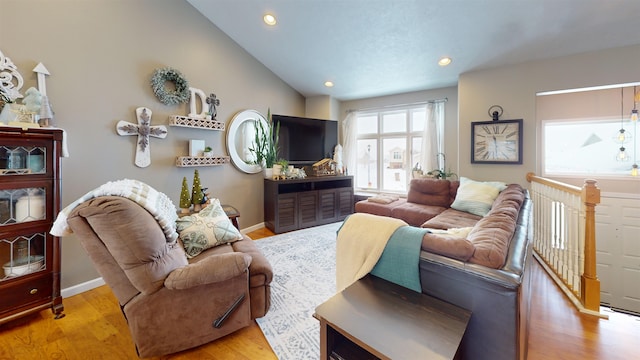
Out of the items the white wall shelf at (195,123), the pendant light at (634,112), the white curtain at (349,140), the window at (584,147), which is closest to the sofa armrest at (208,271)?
the white wall shelf at (195,123)

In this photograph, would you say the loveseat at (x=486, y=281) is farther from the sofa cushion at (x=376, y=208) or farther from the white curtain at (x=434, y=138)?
the white curtain at (x=434, y=138)

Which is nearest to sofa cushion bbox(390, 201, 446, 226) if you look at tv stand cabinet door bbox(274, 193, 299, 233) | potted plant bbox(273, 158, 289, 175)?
tv stand cabinet door bbox(274, 193, 299, 233)

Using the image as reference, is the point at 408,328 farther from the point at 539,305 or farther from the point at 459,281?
the point at 539,305

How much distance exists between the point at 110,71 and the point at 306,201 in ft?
9.66

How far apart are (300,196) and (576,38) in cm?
400

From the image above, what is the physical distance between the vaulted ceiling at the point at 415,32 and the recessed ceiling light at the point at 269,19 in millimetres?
54

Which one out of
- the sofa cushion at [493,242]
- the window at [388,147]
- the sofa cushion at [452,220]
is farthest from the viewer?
the window at [388,147]

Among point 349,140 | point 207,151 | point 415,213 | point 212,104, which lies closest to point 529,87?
point 415,213

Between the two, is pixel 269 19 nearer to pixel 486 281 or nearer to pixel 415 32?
pixel 415 32

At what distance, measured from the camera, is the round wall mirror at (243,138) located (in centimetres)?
373

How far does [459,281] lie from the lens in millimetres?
1028

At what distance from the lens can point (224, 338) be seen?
1.69m

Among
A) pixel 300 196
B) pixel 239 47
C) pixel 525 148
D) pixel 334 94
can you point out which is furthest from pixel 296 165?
pixel 525 148

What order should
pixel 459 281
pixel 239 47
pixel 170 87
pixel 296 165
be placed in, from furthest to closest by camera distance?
1. pixel 296 165
2. pixel 239 47
3. pixel 170 87
4. pixel 459 281
